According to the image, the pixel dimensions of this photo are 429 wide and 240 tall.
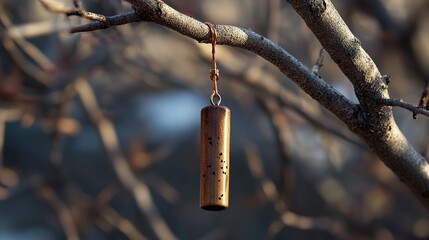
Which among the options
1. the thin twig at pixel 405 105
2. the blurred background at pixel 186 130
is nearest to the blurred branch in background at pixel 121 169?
the blurred background at pixel 186 130

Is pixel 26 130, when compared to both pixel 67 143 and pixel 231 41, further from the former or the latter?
pixel 231 41

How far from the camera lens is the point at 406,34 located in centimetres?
409

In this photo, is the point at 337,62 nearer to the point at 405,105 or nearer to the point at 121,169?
the point at 405,105

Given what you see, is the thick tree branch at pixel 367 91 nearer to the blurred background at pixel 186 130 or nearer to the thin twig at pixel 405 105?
the thin twig at pixel 405 105

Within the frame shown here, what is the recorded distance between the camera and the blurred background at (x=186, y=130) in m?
3.40

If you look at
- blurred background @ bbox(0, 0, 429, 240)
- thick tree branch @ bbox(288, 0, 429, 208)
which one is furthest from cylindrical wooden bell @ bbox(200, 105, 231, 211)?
blurred background @ bbox(0, 0, 429, 240)

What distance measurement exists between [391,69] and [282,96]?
1.37 metres

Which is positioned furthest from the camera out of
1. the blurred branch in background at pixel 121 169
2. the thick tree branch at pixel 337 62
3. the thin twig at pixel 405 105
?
the blurred branch in background at pixel 121 169

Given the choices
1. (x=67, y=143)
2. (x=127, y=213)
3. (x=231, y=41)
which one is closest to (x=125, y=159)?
(x=127, y=213)

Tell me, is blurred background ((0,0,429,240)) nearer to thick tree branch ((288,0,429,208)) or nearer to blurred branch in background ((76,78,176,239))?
blurred branch in background ((76,78,176,239))

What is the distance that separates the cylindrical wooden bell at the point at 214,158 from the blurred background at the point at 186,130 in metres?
0.89

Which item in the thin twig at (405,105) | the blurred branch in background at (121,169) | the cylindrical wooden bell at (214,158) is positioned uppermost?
the blurred branch in background at (121,169)

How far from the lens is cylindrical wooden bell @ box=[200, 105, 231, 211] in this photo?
5.66 ft

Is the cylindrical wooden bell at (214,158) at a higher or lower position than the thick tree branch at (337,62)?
lower
